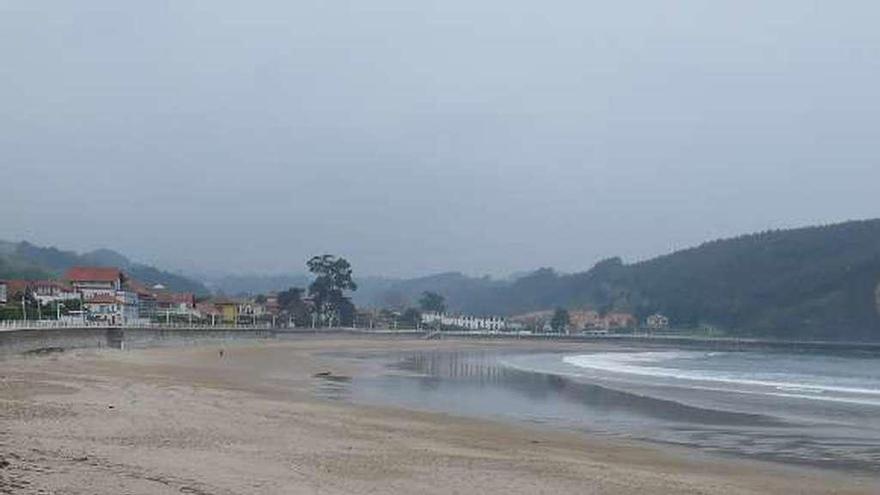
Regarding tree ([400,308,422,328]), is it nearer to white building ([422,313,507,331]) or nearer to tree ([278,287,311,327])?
white building ([422,313,507,331])

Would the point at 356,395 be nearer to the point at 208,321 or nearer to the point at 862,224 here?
the point at 208,321

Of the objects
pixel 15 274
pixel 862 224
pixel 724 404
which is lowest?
pixel 724 404

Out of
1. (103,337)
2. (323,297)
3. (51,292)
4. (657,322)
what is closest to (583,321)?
(657,322)

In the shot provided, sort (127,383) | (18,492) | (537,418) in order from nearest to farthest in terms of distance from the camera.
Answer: (18,492) → (537,418) → (127,383)

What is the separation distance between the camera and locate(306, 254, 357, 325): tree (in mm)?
125500

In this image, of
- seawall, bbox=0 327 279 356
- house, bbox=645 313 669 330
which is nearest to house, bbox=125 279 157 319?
seawall, bbox=0 327 279 356

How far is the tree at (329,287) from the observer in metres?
126

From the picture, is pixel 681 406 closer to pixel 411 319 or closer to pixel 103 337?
pixel 103 337

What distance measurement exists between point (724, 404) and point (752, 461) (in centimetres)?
1263

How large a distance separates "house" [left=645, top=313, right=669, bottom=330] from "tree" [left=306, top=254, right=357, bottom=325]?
7191 centimetres

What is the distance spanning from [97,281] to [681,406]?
83804 millimetres

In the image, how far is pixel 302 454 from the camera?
13258 mm

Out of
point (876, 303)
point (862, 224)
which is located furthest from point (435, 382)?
point (862, 224)

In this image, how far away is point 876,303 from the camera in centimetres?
15612
